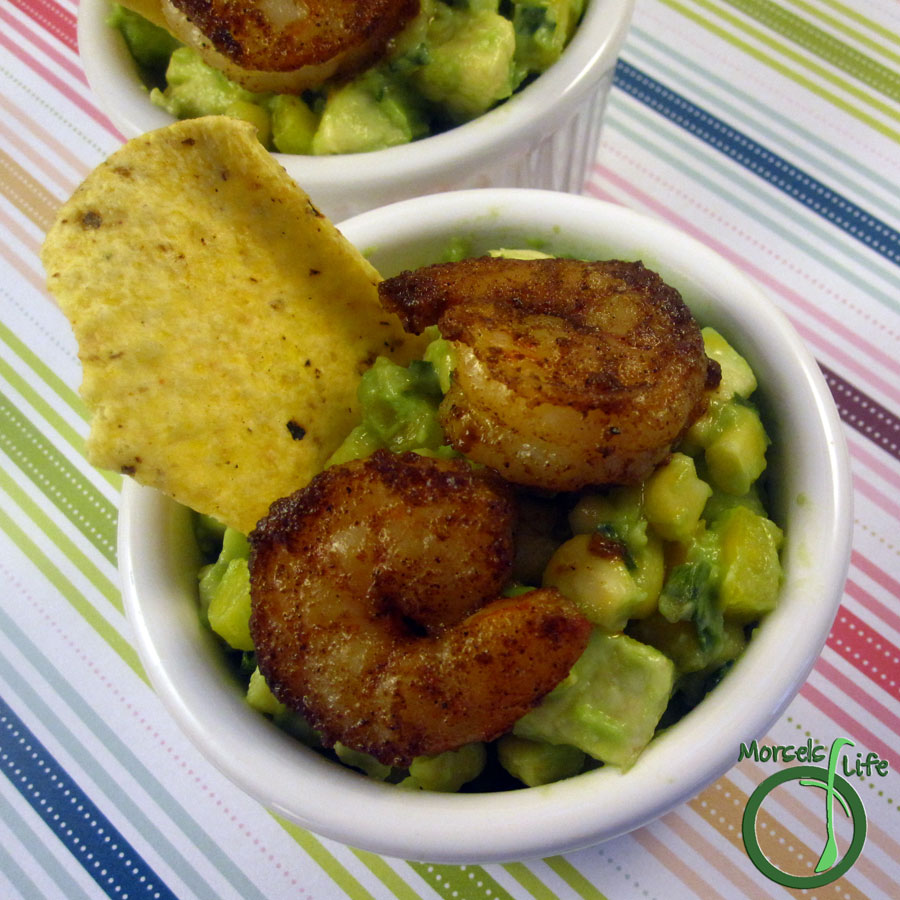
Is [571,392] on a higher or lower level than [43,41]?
lower

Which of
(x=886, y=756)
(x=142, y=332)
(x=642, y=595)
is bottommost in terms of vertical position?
(x=886, y=756)

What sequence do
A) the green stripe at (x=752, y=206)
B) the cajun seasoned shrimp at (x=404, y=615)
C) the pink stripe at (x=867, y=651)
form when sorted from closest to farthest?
the cajun seasoned shrimp at (x=404, y=615)
the pink stripe at (x=867, y=651)
the green stripe at (x=752, y=206)

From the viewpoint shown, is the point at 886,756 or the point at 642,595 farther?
the point at 886,756

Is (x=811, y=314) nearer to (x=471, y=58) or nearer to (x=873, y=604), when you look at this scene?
(x=873, y=604)

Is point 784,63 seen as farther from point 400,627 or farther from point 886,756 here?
point 400,627

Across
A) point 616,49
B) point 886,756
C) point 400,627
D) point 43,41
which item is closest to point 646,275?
point 400,627

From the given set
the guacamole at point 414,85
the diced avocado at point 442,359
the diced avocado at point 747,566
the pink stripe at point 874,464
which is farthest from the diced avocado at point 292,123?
the pink stripe at point 874,464

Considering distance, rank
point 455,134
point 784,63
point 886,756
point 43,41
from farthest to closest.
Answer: point 43,41 < point 784,63 < point 455,134 < point 886,756

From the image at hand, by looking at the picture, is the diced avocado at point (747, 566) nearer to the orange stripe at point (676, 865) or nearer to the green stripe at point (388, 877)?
the orange stripe at point (676, 865)
